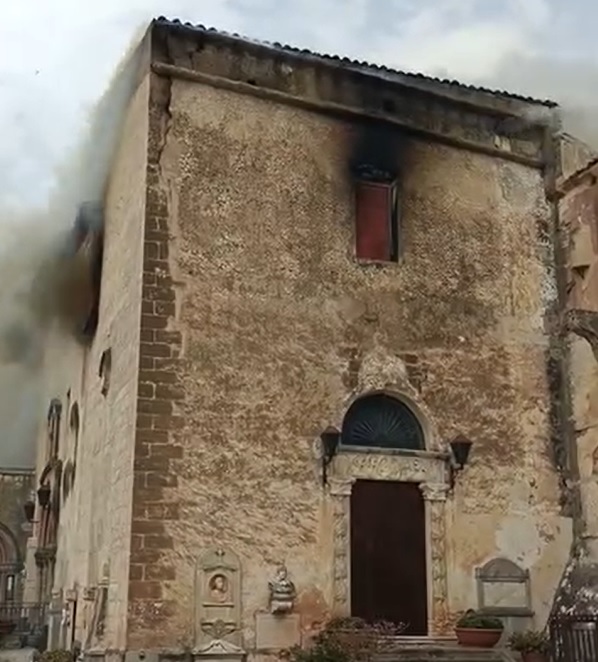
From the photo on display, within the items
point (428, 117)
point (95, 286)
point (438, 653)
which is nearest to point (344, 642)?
point (438, 653)

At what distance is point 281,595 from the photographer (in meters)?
12.1

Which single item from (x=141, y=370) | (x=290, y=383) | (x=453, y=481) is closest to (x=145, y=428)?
(x=141, y=370)

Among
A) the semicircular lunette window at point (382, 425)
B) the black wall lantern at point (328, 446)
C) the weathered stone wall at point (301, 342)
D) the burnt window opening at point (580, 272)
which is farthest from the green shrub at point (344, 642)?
the burnt window opening at point (580, 272)

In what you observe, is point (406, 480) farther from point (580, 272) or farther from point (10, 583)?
point (10, 583)

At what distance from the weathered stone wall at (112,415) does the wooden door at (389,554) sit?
9.77 feet

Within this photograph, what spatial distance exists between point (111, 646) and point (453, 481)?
193 inches

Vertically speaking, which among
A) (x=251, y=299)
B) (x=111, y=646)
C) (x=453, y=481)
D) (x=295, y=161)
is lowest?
(x=111, y=646)

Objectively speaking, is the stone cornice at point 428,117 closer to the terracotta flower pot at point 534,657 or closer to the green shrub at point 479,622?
the green shrub at point 479,622

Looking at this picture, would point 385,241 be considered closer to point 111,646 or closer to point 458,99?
point 458,99

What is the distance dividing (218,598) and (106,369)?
12.8 ft

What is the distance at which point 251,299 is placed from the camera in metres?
13.1

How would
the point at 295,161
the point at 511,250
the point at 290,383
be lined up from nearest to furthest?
the point at 290,383 → the point at 295,161 → the point at 511,250

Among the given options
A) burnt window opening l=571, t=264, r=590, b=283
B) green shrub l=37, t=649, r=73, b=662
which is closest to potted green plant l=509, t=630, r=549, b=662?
burnt window opening l=571, t=264, r=590, b=283

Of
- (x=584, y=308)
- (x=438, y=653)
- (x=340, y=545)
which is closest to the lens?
(x=438, y=653)
